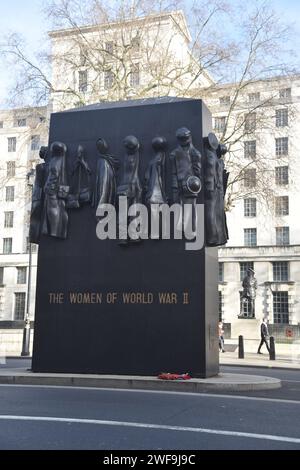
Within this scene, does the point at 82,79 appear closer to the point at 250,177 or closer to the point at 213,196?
the point at 250,177

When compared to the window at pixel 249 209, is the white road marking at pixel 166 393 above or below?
below

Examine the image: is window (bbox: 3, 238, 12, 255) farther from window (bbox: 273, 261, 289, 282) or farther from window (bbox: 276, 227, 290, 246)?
window (bbox: 276, 227, 290, 246)

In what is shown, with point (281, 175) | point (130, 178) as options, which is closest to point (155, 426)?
point (130, 178)

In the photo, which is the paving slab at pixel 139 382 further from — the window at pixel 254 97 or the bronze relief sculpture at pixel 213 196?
the window at pixel 254 97

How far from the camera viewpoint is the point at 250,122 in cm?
3120

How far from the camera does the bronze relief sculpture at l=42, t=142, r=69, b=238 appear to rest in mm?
12266

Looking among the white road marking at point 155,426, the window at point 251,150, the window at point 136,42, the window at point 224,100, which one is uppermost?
the window at point 136,42

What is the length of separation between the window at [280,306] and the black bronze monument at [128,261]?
159ft

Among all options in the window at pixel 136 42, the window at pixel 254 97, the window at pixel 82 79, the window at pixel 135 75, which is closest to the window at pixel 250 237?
the window at pixel 254 97

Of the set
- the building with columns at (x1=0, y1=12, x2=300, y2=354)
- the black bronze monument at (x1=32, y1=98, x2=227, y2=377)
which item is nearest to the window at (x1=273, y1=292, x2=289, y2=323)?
the building with columns at (x1=0, y1=12, x2=300, y2=354)

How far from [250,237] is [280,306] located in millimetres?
8183

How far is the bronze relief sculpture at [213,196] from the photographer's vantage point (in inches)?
457

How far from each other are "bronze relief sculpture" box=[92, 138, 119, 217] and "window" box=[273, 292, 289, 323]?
49581mm
